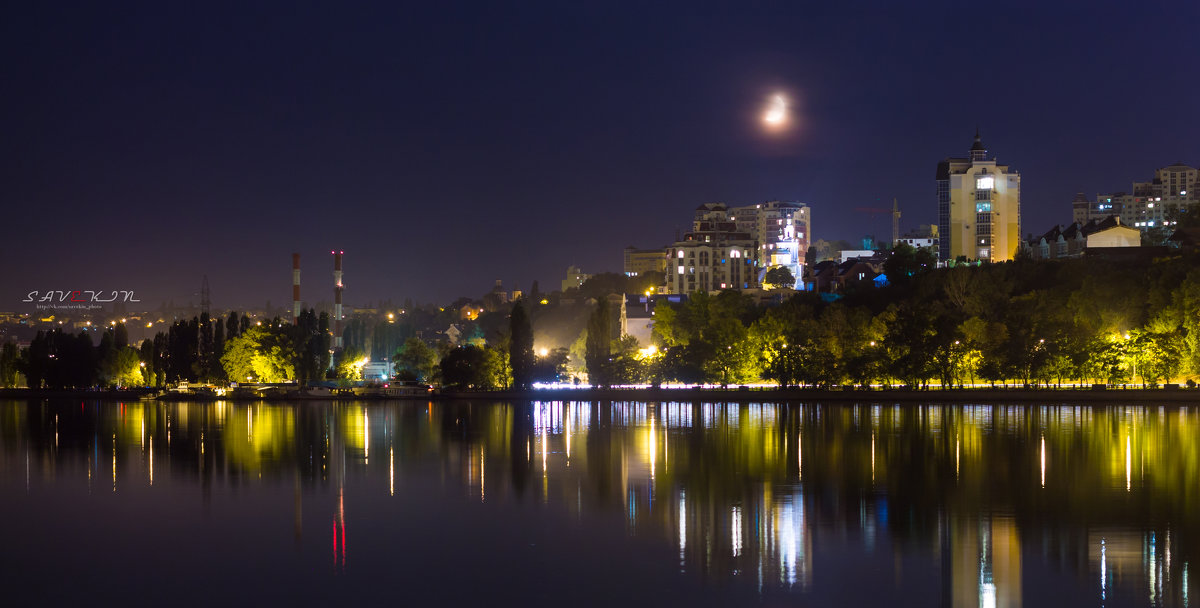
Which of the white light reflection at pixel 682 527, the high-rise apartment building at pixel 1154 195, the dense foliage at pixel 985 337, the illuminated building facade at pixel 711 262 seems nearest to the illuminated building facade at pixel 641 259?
the illuminated building facade at pixel 711 262

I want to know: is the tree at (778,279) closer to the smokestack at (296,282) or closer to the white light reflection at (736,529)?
the smokestack at (296,282)

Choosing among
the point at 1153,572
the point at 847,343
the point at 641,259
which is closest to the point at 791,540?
the point at 1153,572

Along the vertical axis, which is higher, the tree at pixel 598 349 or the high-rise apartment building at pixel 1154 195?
the high-rise apartment building at pixel 1154 195

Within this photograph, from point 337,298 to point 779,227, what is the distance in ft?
213

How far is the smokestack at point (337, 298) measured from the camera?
10132cm

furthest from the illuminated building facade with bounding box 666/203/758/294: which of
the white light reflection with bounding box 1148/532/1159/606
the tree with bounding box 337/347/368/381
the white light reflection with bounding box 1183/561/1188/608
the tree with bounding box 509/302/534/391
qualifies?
the white light reflection with bounding box 1183/561/1188/608

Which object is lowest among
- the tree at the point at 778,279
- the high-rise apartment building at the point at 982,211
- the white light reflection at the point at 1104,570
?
the white light reflection at the point at 1104,570

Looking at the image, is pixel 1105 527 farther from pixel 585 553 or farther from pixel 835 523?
pixel 585 553

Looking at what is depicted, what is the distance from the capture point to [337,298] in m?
105

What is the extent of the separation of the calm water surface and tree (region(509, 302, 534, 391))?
23787 mm

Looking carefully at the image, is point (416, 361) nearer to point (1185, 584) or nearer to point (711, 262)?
point (711, 262)

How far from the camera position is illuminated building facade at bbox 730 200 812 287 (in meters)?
136

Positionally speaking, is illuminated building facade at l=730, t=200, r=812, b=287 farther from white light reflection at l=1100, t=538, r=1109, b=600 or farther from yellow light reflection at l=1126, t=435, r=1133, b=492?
white light reflection at l=1100, t=538, r=1109, b=600

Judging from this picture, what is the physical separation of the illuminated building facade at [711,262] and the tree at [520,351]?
180 feet
